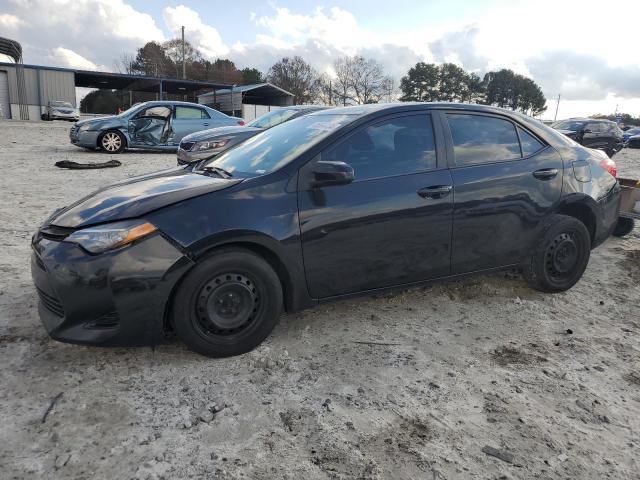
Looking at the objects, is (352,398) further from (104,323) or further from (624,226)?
(624,226)

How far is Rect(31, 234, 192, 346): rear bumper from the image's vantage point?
2654 mm

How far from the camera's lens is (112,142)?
13.5 m

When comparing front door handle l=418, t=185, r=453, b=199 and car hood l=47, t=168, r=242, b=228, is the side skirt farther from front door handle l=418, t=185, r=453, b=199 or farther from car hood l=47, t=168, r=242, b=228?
car hood l=47, t=168, r=242, b=228

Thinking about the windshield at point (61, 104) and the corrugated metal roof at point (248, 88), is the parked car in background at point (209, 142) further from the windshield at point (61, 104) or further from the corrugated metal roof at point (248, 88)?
the windshield at point (61, 104)

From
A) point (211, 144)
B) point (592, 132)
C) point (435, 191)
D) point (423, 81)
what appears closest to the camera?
point (435, 191)

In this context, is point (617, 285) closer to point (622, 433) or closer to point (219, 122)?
point (622, 433)

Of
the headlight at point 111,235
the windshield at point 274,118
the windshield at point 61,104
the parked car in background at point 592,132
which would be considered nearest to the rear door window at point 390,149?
the headlight at point 111,235

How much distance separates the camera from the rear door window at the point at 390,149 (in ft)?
10.9

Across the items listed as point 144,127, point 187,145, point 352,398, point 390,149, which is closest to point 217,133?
point 187,145

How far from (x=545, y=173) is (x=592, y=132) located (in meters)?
14.2

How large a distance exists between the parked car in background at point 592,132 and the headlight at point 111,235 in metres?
15.3

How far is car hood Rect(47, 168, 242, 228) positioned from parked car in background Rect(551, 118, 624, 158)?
14.8m

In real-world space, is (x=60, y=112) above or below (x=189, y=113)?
above

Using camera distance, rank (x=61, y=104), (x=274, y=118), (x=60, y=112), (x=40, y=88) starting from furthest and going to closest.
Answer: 1. (x=40, y=88)
2. (x=61, y=104)
3. (x=60, y=112)
4. (x=274, y=118)
